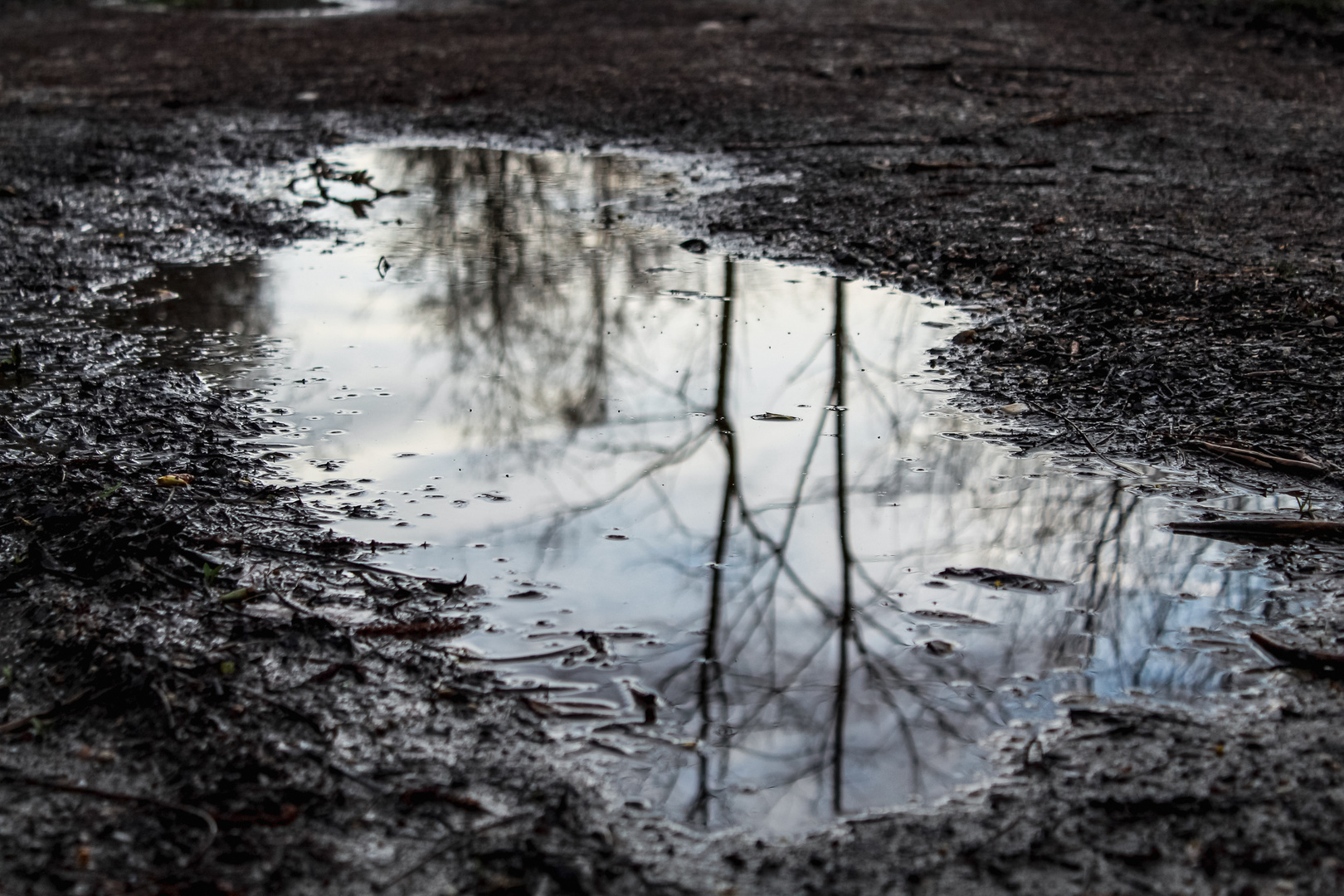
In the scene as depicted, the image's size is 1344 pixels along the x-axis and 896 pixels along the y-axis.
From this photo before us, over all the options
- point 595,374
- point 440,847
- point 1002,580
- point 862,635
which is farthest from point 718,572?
point 595,374

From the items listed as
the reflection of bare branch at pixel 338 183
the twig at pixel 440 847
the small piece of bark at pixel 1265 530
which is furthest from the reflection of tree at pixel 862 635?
the reflection of bare branch at pixel 338 183

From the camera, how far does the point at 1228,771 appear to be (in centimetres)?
231

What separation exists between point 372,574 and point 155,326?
8.52 ft

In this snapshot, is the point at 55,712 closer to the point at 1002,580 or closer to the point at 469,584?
the point at 469,584

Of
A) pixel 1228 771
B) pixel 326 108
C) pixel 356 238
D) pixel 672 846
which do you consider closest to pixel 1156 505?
pixel 1228 771

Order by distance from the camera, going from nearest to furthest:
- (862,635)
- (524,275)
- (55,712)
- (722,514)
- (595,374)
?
(55,712) → (862,635) → (722,514) → (595,374) → (524,275)

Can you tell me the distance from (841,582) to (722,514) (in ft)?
1.73

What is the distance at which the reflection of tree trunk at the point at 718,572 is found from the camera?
2.39 m

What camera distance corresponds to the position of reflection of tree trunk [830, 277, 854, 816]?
2.41 meters

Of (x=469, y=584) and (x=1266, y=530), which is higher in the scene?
(x=1266, y=530)

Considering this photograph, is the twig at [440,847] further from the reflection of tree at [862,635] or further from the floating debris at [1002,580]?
the floating debris at [1002,580]

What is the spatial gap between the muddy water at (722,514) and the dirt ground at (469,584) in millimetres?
152

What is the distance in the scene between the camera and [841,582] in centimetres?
316

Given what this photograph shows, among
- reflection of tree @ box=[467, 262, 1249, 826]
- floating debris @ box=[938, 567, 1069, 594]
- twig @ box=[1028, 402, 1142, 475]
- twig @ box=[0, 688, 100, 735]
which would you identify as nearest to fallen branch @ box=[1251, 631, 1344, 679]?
reflection of tree @ box=[467, 262, 1249, 826]
